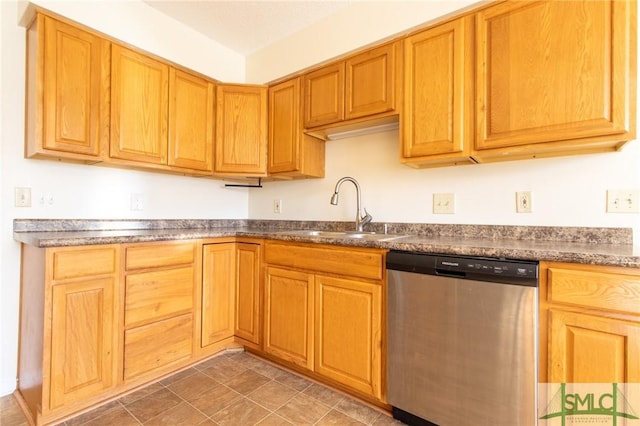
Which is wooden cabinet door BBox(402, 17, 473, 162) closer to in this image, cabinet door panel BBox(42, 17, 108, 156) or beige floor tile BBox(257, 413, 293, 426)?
beige floor tile BBox(257, 413, 293, 426)

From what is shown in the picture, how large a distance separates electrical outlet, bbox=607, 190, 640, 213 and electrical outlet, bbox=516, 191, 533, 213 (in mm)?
307

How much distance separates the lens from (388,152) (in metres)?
2.10

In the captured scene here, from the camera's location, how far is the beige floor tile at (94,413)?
1.46 m

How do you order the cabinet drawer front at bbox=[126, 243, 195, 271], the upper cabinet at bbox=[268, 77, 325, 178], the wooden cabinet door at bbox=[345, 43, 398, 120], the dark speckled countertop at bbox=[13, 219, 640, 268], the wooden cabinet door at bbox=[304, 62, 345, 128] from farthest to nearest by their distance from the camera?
the upper cabinet at bbox=[268, 77, 325, 178]
the wooden cabinet door at bbox=[304, 62, 345, 128]
the wooden cabinet door at bbox=[345, 43, 398, 120]
the cabinet drawer front at bbox=[126, 243, 195, 271]
the dark speckled countertop at bbox=[13, 219, 640, 268]

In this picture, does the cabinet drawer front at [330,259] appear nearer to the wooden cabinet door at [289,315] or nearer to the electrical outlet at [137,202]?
the wooden cabinet door at [289,315]

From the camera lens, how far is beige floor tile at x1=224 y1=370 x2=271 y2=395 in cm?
175

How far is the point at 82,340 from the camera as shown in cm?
151

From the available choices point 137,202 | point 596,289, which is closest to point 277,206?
point 137,202

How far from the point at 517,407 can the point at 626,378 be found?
0.37 meters

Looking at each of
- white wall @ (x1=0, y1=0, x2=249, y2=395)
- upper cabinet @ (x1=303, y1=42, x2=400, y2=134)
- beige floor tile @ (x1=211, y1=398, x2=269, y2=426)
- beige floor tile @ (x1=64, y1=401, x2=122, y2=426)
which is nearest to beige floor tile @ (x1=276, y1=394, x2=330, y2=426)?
beige floor tile @ (x1=211, y1=398, x2=269, y2=426)

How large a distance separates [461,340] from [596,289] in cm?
51

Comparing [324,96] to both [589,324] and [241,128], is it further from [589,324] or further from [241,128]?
[589,324]

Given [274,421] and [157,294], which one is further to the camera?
[157,294]

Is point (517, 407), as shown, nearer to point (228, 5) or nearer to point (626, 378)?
point (626, 378)
